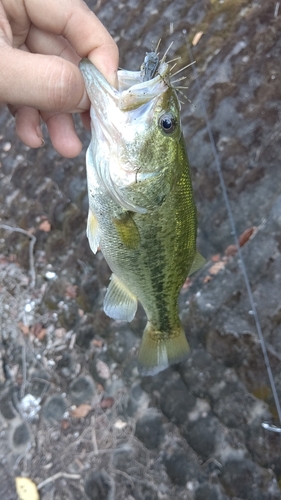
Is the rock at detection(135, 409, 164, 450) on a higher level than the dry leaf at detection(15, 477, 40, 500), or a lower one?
higher

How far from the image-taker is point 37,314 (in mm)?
4086

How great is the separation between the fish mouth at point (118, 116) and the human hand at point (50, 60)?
90mm

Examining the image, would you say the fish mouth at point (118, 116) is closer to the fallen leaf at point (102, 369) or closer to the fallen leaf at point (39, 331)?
the fallen leaf at point (102, 369)

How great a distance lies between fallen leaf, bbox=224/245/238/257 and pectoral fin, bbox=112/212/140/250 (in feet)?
4.29

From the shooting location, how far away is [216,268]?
3.12 meters

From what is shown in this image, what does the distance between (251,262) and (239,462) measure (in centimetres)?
138

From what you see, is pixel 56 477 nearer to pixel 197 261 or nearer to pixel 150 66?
pixel 197 261

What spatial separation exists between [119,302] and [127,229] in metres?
0.51

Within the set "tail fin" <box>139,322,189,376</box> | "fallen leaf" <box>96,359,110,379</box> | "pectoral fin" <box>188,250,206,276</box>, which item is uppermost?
"pectoral fin" <box>188,250,206,276</box>

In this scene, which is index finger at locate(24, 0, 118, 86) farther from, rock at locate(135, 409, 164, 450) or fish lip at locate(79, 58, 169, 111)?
rock at locate(135, 409, 164, 450)

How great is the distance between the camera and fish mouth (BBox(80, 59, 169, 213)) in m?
1.69

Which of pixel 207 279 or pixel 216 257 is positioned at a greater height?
pixel 216 257

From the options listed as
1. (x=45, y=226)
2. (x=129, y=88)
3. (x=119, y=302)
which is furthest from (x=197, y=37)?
(x=119, y=302)

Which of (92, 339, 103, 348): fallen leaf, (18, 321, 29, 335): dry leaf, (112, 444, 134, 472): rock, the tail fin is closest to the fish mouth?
the tail fin
